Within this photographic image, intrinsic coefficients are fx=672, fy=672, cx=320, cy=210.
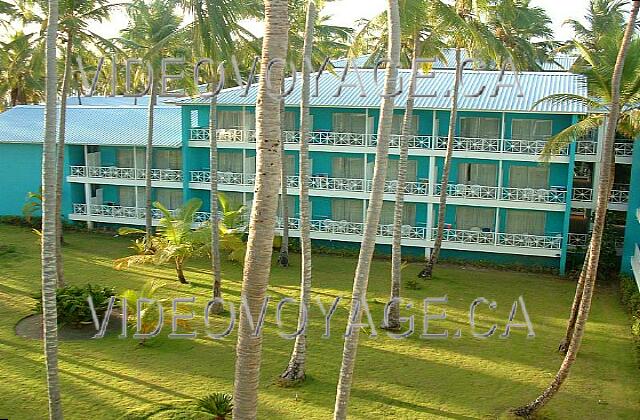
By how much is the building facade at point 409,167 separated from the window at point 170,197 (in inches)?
2.2

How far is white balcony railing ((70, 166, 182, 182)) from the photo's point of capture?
106ft

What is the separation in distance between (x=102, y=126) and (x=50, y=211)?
78.5ft

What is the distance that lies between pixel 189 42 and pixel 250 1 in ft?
6.82

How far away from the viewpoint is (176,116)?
113 feet

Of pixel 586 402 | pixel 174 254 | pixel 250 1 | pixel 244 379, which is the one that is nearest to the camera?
pixel 244 379

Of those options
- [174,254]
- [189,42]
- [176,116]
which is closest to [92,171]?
[176,116]

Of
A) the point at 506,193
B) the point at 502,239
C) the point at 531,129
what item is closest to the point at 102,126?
the point at 506,193

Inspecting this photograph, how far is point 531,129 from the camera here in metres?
28.6

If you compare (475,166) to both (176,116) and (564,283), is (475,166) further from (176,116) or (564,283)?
(176,116)

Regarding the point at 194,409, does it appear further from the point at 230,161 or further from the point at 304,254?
the point at 230,161

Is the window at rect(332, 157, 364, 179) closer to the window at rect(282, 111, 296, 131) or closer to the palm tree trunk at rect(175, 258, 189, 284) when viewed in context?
the window at rect(282, 111, 296, 131)

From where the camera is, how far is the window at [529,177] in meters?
28.4

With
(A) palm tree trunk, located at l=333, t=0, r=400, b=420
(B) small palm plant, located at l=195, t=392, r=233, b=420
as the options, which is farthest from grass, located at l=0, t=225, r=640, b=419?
(A) palm tree trunk, located at l=333, t=0, r=400, b=420

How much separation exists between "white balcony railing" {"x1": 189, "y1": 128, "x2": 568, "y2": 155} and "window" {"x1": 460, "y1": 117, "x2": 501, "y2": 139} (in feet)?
2.71
